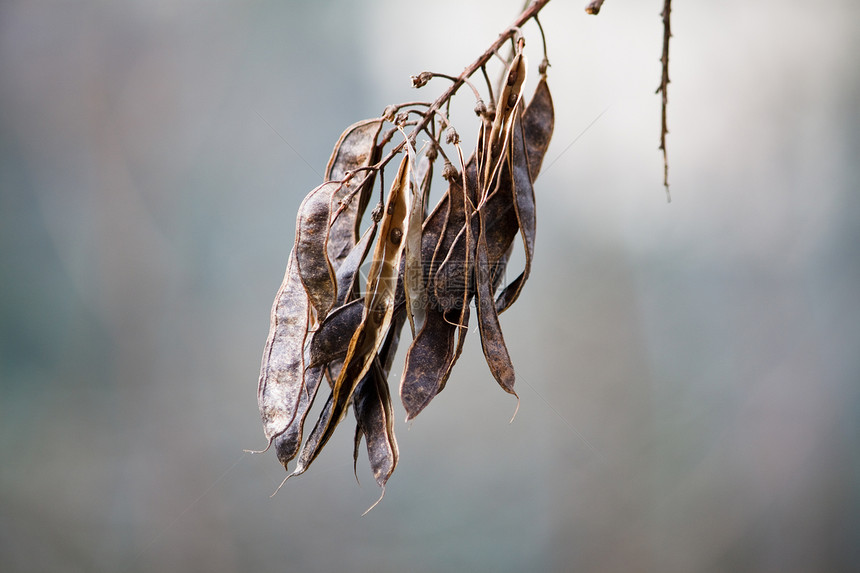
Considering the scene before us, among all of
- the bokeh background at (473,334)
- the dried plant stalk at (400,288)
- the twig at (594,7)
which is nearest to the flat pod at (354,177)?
the dried plant stalk at (400,288)

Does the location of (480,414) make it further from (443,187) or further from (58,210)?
(58,210)

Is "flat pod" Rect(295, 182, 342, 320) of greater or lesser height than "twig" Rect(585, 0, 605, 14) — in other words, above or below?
below

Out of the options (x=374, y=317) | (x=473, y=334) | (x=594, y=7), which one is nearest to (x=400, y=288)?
(x=374, y=317)

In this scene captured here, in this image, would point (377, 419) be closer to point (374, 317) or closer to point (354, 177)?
point (374, 317)

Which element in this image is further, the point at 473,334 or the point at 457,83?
the point at 473,334

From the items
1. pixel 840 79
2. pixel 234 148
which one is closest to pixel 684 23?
pixel 840 79

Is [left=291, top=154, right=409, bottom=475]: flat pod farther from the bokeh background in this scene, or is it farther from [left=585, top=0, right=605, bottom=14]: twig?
the bokeh background

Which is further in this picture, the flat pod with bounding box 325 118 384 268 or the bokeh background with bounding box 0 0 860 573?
the bokeh background with bounding box 0 0 860 573

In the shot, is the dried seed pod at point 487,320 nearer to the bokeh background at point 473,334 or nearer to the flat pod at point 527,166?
the flat pod at point 527,166

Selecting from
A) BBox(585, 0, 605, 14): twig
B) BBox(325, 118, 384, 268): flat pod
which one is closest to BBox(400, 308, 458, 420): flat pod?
BBox(325, 118, 384, 268): flat pod
